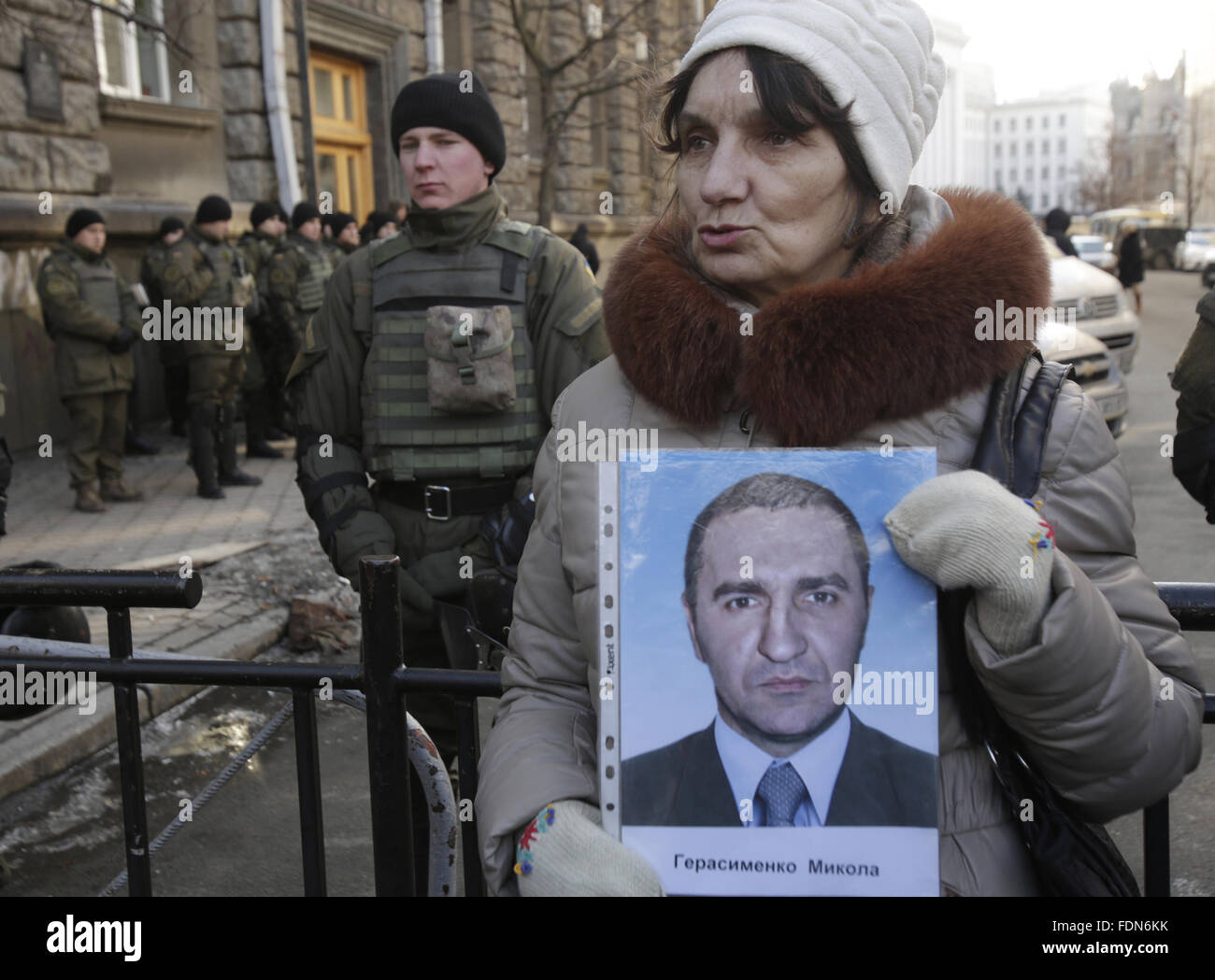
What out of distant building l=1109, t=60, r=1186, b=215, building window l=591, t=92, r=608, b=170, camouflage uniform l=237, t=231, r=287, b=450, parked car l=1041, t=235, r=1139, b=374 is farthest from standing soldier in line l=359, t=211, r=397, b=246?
distant building l=1109, t=60, r=1186, b=215

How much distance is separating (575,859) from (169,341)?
9.86 meters

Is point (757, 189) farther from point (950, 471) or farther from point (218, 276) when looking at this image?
point (218, 276)

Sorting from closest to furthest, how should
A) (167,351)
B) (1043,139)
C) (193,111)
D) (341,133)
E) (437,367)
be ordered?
(437,367) < (167,351) < (193,111) < (341,133) < (1043,139)

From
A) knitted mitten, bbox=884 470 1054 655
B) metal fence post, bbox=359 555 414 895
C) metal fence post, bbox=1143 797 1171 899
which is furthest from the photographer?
metal fence post, bbox=359 555 414 895

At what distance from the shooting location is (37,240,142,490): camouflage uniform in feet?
28.1

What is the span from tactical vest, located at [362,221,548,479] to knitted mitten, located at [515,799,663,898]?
2.08m

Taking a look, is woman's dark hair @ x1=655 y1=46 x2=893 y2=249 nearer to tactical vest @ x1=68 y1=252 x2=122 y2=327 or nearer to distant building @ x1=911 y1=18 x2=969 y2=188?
tactical vest @ x1=68 y1=252 x2=122 y2=327

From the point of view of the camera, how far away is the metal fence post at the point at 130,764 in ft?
7.38

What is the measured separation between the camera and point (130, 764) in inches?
90.8

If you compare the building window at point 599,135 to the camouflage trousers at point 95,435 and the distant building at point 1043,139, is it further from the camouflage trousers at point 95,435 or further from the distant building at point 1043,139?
the distant building at point 1043,139

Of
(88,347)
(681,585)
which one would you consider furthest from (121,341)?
(681,585)
